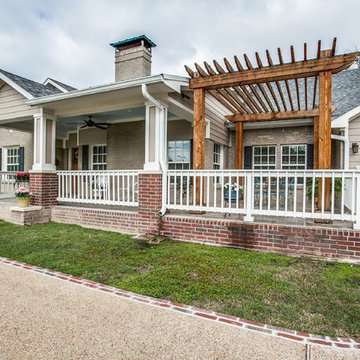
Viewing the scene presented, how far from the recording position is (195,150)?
Result: 5395mm

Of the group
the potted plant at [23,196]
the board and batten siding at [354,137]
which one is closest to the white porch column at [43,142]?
the potted plant at [23,196]

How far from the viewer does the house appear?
15.1 ft

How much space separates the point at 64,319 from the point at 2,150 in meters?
12.2

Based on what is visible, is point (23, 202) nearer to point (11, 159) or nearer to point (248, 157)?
point (11, 159)

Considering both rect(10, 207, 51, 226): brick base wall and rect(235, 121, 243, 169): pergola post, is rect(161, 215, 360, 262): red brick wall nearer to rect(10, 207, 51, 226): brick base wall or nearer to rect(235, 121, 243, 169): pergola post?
rect(10, 207, 51, 226): brick base wall

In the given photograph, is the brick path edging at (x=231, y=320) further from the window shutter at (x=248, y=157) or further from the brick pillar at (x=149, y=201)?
the window shutter at (x=248, y=157)

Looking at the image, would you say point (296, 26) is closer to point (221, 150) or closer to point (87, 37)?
point (221, 150)

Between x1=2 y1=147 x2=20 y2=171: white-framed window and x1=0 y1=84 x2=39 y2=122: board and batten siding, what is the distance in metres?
4.35

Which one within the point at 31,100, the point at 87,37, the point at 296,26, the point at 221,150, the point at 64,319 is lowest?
the point at 64,319

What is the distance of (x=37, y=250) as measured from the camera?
4605 mm

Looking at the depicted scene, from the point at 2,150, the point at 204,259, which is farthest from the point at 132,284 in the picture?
the point at 2,150

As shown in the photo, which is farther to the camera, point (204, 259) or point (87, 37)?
point (87, 37)

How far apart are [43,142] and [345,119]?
8.04 metres

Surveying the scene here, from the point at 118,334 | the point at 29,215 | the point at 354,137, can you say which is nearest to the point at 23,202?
the point at 29,215
